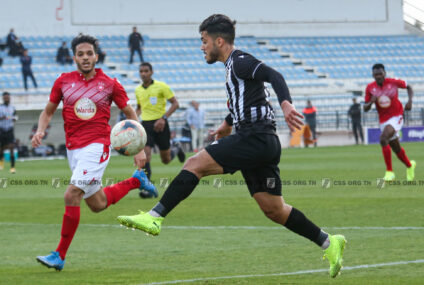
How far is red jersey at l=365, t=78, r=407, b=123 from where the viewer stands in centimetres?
1584

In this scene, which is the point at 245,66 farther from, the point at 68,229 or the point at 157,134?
the point at 157,134

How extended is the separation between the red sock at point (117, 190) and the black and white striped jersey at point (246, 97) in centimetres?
233

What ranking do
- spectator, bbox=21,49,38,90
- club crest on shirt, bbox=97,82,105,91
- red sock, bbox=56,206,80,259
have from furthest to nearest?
spectator, bbox=21,49,38,90
club crest on shirt, bbox=97,82,105,91
red sock, bbox=56,206,80,259

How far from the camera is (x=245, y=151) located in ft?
20.1

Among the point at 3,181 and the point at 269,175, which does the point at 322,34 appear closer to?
the point at 3,181

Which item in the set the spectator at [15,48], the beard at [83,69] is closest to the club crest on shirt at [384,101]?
the beard at [83,69]

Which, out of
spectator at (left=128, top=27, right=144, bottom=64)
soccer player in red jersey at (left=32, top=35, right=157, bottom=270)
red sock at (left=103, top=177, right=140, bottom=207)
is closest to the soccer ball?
soccer player in red jersey at (left=32, top=35, right=157, bottom=270)

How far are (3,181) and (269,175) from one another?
45.9 ft

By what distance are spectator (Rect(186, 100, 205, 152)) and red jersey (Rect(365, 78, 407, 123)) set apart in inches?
661

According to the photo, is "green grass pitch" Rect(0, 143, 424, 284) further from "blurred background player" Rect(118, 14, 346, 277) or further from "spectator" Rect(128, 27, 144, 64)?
"spectator" Rect(128, 27, 144, 64)

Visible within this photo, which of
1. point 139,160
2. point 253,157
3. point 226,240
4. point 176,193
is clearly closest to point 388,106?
point 226,240

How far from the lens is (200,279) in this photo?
6504 millimetres

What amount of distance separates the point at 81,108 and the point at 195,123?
2487cm

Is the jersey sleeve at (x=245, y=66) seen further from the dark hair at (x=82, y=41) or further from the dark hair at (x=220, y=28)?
the dark hair at (x=82, y=41)
